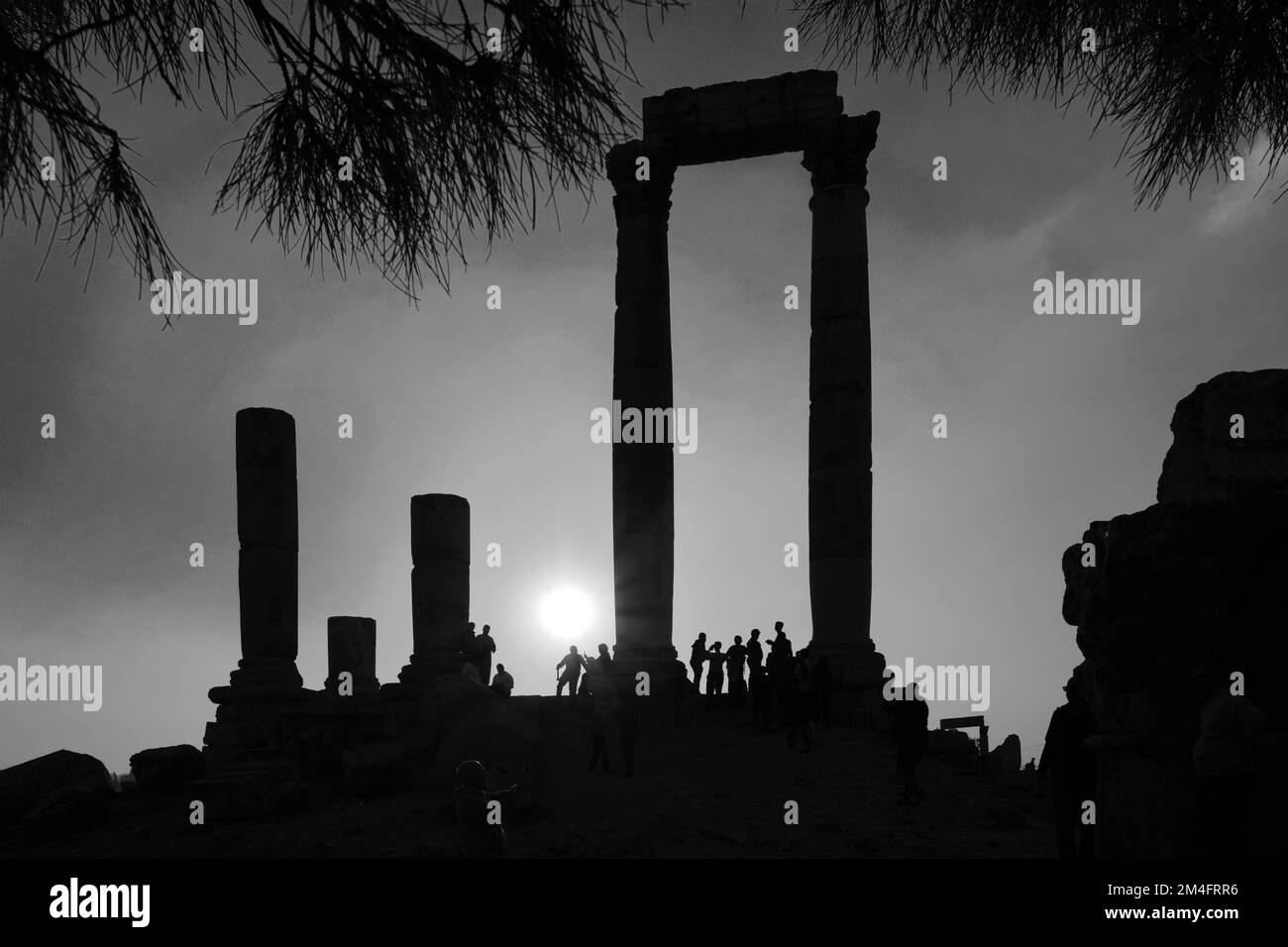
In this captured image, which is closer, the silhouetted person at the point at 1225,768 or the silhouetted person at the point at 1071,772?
the silhouetted person at the point at 1225,768

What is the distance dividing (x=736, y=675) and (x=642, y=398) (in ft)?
18.4

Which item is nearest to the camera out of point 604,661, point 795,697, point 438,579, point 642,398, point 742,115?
point 795,697

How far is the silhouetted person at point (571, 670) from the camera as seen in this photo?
21.0m

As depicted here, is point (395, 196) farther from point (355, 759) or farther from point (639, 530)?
point (639, 530)

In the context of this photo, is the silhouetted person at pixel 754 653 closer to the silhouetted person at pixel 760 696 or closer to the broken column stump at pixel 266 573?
the silhouetted person at pixel 760 696

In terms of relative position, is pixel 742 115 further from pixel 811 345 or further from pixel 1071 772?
pixel 1071 772

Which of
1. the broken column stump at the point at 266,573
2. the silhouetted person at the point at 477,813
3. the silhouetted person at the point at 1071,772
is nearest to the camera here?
the silhouetted person at the point at 1071,772

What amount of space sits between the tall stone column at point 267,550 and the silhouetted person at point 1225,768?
1688 cm

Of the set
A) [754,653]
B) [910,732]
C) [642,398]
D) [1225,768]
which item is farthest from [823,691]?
[1225,768]

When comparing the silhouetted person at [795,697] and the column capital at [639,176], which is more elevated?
the column capital at [639,176]

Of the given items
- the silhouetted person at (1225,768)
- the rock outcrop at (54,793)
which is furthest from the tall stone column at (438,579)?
the silhouetted person at (1225,768)

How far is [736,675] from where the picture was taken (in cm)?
1909
